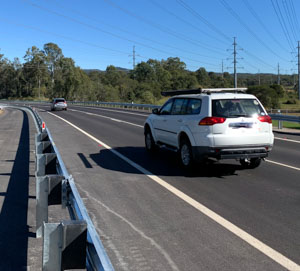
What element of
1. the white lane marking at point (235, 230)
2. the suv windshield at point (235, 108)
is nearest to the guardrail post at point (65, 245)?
the white lane marking at point (235, 230)

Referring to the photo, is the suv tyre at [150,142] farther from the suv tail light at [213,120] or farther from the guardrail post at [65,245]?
the guardrail post at [65,245]

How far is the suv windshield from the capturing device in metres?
9.06

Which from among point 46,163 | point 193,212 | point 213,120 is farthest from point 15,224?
point 213,120

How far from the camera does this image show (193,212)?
20.6 ft

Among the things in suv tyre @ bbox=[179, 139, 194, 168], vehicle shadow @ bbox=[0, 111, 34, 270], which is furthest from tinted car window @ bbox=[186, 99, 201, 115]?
vehicle shadow @ bbox=[0, 111, 34, 270]

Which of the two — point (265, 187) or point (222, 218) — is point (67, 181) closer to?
point (222, 218)

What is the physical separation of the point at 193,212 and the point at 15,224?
2608mm

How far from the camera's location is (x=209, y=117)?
8.99 meters

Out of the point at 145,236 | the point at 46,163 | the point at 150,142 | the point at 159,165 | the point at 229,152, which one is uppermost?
the point at 46,163

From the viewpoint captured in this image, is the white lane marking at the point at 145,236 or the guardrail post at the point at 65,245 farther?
the white lane marking at the point at 145,236

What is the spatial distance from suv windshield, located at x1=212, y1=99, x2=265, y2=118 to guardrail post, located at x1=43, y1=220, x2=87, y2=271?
6.43m

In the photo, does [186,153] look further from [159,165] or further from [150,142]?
[150,142]

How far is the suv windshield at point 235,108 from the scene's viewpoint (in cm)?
906

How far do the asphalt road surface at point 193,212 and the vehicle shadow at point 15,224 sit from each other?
98 centimetres
